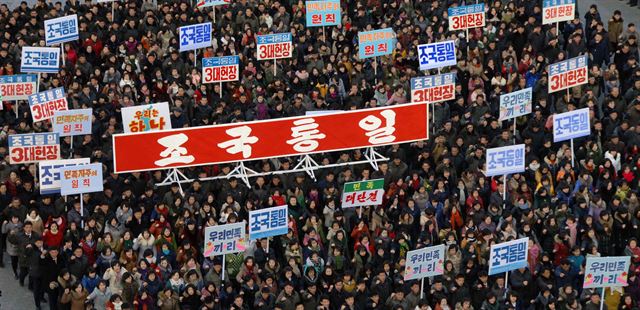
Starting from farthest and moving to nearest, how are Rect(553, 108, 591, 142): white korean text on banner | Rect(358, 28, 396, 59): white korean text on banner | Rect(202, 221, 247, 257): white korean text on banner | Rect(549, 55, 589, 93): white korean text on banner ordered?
Rect(358, 28, 396, 59): white korean text on banner → Rect(549, 55, 589, 93): white korean text on banner → Rect(553, 108, 591, 142): white korean text on banner → Rect(202, 221, 247, 257): white korean text on banner

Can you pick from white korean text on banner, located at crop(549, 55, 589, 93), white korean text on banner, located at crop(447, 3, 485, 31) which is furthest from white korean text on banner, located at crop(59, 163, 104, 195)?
white korean text on banner, located at crop(447, 3, 485, 31)

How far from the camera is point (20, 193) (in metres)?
29.0

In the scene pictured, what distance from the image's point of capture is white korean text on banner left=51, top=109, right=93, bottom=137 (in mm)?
30484

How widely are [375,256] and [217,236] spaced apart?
2.72 meters

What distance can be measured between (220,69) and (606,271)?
33.9 feet

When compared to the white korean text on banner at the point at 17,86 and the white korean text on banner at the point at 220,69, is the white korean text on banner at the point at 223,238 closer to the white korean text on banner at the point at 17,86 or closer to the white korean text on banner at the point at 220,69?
the white korean text on banner at the point at 220,69

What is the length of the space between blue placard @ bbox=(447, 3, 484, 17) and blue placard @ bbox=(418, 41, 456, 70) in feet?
6.14

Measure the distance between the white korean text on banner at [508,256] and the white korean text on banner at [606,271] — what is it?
3.44 feet

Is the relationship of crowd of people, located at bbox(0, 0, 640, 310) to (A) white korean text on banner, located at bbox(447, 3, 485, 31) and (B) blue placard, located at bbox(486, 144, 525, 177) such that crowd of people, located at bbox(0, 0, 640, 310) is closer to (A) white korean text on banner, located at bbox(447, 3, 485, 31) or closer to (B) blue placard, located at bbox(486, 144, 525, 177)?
(A) white korean text on banner, located at bbox(447, 3, 485, 31)

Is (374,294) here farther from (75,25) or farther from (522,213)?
(75,25)

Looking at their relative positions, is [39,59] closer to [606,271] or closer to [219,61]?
[219,61]

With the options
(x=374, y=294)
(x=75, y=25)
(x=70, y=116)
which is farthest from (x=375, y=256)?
(x=75, y=25)

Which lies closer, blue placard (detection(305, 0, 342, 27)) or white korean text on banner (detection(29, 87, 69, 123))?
white korean text on banner (detection(29, 87, 69, 123))

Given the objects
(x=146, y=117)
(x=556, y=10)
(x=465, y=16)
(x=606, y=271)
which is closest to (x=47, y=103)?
(x=146, y=117)
